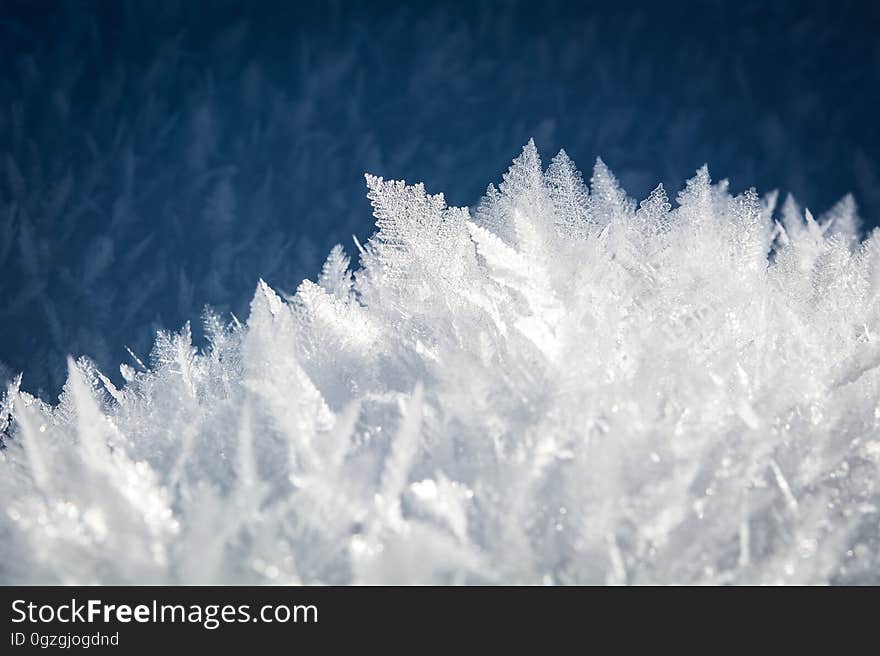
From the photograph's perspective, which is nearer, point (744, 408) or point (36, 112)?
point (744, 408)

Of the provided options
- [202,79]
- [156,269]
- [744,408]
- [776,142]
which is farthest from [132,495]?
[776,142]

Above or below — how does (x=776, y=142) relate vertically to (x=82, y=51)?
below

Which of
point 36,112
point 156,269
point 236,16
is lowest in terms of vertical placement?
point 156,269

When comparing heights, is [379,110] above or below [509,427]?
above

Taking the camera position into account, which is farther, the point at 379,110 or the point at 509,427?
the point at 379,110

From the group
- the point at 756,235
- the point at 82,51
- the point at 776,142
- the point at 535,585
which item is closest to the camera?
the point at 535,585

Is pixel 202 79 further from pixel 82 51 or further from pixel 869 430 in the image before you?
pixel 869 430
